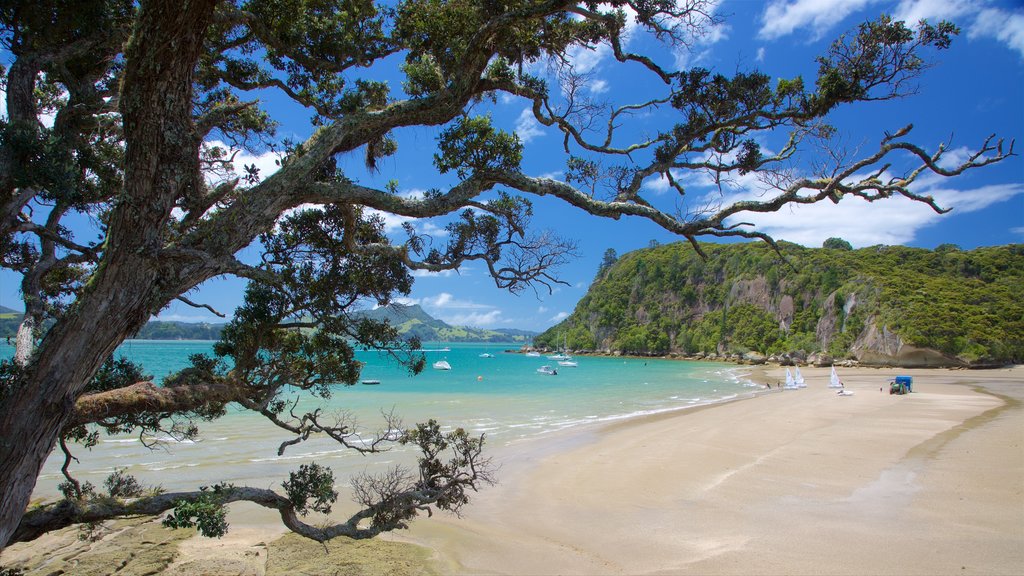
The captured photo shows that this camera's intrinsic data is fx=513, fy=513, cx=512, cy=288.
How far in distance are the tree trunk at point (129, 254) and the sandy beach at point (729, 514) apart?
417 centimetres

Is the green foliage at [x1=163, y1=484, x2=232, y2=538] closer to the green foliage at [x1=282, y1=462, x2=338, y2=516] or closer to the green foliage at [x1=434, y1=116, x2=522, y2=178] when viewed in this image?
the green foliage at [x1=282, y1=462, x2=338, y2=516]

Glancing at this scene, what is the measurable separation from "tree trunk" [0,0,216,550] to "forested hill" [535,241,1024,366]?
4.46 metres

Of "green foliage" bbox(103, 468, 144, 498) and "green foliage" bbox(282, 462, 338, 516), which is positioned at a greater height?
"green foliage" bbox(282, 462, 338, 516)

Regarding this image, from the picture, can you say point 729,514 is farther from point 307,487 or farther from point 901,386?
point 901,386

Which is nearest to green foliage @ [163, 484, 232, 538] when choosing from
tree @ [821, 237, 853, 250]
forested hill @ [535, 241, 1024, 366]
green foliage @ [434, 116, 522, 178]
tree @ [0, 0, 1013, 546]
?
tree @ [0, 0, 1013, 546]

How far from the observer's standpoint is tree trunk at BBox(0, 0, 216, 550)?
106 inches

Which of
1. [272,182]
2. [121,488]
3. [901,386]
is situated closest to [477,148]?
[272,182]

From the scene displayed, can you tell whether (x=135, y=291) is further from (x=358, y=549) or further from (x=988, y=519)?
(x=988, y=519)

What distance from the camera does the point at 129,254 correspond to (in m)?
2.79

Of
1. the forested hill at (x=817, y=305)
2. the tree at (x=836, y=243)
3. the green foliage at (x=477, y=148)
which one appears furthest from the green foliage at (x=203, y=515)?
the tree at (x=836, y=243)

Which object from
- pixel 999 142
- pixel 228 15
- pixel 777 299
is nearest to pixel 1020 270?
pixel 777 299

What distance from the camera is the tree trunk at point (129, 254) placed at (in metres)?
2.69

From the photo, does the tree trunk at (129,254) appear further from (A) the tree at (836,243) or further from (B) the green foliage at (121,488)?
(A) the tree at (836,243)

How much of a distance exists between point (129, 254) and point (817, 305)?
80.4 metres
